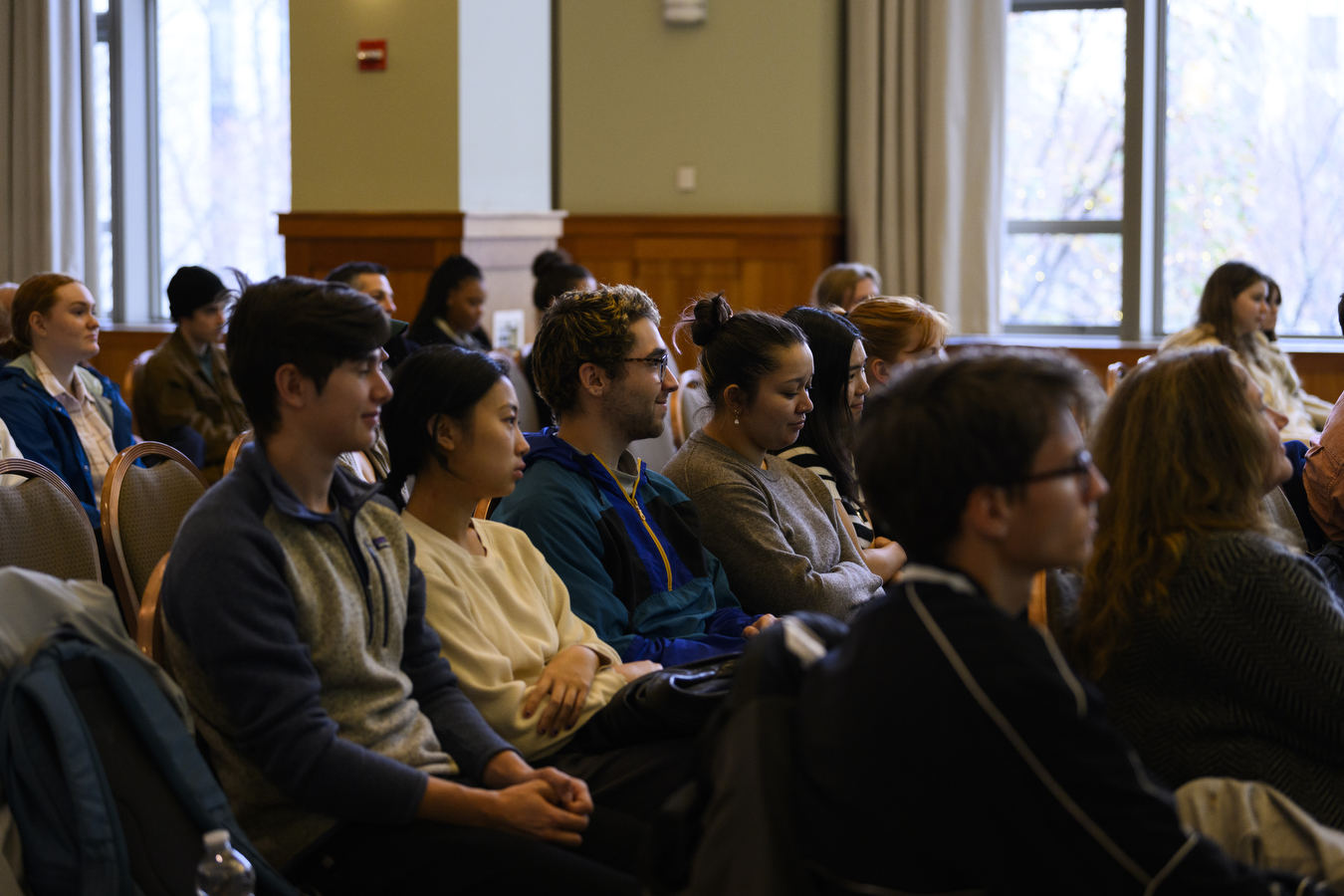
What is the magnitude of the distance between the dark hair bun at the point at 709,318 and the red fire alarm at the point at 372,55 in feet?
11.6

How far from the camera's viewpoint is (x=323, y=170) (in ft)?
18.5

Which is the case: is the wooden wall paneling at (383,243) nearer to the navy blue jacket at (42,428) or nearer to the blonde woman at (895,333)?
the navy blue jacket at (42,428)

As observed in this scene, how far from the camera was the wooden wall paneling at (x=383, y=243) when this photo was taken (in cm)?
548

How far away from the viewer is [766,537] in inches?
92.0

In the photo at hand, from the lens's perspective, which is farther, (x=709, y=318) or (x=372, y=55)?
(x=372, y=55)

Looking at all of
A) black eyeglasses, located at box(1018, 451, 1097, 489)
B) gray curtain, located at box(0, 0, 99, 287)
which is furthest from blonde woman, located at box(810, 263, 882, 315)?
gray curtain, located at box(0, 0, 99, 287)

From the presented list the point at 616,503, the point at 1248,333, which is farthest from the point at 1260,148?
the point at 616,503

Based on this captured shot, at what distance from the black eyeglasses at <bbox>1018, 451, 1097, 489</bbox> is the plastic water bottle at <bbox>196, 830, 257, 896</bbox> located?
0.90m

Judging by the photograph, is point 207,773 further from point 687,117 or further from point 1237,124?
point 1237,124

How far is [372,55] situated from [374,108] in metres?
0.22

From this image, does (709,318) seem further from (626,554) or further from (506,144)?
(506,144)

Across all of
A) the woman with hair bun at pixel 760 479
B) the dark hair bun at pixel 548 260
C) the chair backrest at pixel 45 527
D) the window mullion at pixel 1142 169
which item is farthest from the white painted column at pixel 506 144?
the chair backrest at pixel 45 527

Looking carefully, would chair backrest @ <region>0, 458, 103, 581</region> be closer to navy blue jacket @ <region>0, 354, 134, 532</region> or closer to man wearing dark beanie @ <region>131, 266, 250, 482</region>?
navy blue jacket @ <region>0, 354, 134, 532</region>

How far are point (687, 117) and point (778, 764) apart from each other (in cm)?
544
